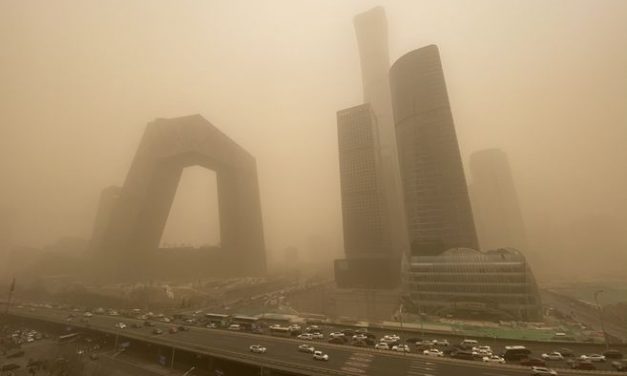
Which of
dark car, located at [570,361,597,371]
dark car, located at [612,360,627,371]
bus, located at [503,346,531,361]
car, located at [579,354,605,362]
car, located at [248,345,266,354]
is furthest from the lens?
car, located at [248,345,266,354]

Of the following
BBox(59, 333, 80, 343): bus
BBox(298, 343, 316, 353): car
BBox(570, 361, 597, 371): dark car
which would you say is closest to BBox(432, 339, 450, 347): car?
BBox(570, 361, 597, 371): dark car

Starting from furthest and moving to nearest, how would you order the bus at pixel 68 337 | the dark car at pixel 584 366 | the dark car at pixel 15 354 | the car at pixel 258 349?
the bus at pixel 68 337 < the dark car at pixel 15 354 < the car at pixel 258 349 < the dark car at pixel 584 366

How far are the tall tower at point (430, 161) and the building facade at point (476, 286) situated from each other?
108ft

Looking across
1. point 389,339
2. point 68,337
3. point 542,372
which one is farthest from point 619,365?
point 68,337

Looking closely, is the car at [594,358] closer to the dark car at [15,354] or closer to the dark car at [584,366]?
the dark car at [584,366]

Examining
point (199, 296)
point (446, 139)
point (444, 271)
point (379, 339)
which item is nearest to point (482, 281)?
point (444, 271)

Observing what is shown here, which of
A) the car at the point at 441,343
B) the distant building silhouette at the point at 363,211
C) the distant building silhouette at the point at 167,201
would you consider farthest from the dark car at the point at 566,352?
the distant building silhouette at the point at 167,201

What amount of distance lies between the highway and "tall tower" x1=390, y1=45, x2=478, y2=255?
97.0 m

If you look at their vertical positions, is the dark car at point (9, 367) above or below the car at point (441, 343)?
above

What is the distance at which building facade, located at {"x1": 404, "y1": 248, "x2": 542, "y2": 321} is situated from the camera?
268ft

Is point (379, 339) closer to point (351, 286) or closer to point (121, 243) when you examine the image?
point (351, 286)

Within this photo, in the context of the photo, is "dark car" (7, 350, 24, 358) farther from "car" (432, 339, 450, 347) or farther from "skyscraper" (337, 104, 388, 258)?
"skyscraper" (337, 104, 388, 258)

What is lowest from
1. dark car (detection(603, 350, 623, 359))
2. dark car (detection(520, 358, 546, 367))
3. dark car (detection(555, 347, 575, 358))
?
dark car (detection(603, 350, 623, 359))

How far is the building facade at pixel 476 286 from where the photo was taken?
81812 mm
